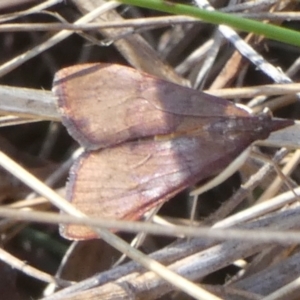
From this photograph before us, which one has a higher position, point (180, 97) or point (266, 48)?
point (266, 48)

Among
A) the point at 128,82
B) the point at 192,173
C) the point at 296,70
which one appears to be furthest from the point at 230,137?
the point at 296,70

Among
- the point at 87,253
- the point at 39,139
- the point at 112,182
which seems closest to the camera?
the point at 112,182

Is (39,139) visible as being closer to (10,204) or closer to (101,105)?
(10,204)

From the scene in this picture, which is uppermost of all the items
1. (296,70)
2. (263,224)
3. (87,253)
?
(296,70)

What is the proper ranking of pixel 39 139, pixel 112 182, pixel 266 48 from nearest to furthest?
pixel 112 182, pixel 266 48, pixel 39 139

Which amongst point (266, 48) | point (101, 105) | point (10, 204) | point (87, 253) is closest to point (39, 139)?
point (10, 204)

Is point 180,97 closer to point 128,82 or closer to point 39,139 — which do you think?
point 128,82

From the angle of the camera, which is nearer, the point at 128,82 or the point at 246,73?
the point at 128,82
